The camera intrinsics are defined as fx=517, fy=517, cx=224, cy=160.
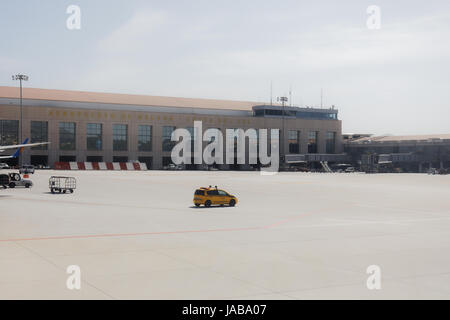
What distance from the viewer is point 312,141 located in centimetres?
16575

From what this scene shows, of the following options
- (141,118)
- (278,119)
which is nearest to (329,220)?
(141,118)

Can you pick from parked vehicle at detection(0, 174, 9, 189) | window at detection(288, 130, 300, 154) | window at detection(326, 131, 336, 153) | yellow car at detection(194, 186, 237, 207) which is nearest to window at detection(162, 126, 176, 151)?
window at detection(288, 130, 300, 154)

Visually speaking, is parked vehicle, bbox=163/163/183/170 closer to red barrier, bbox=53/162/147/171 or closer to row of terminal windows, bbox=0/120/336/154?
row of terminal windows, bbox=0/120/336/154

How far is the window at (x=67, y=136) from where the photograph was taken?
13050 centimetres

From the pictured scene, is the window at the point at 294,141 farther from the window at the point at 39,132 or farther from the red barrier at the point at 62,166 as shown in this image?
the window at the point at 39,132

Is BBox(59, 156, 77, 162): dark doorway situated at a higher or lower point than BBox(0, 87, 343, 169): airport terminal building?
lower

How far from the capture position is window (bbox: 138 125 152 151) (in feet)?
464

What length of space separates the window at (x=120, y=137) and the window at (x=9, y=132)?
2465 cm

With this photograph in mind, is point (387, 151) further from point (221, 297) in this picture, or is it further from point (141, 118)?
point (221, 297)

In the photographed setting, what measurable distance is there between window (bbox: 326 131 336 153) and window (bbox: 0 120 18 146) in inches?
3744

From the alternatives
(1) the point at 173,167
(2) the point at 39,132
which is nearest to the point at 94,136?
(2) the point at 39,132
